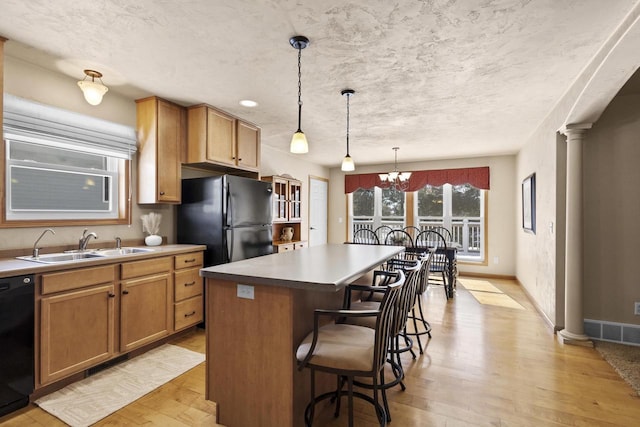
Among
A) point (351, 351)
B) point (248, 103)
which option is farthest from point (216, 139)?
point (351, 351)

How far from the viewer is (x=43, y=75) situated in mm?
2564

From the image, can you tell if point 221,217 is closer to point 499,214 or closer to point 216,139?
point 216,139

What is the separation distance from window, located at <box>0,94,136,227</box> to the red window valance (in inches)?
191

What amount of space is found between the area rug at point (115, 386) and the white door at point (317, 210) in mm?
4155

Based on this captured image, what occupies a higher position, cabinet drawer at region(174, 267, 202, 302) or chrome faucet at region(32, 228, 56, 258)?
chrome faucet at region(32, 228, 56, 258)

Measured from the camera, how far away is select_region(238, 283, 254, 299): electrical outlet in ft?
5.64

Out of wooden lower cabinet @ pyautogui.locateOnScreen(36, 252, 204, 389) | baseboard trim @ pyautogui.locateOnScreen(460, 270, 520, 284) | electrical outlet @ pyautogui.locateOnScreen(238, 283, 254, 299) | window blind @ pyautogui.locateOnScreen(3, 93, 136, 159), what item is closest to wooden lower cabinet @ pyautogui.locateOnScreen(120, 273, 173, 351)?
wooden lower cabinet @ pyautogui.locateOnScreen(36, 252, 204, 389)

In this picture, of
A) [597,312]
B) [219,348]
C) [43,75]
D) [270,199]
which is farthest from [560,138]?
[43,75]

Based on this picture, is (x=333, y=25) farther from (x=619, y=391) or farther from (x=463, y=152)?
(x=463, y=152)

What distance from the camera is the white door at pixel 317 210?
6.75 metres

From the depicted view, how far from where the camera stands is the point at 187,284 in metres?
3.15

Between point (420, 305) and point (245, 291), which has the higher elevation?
point (245, 291)

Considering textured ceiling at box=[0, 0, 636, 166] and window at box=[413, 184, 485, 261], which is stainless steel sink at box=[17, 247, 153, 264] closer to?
textured ceiling at box=[0, 0, 636, 166]

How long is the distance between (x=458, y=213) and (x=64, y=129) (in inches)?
244
